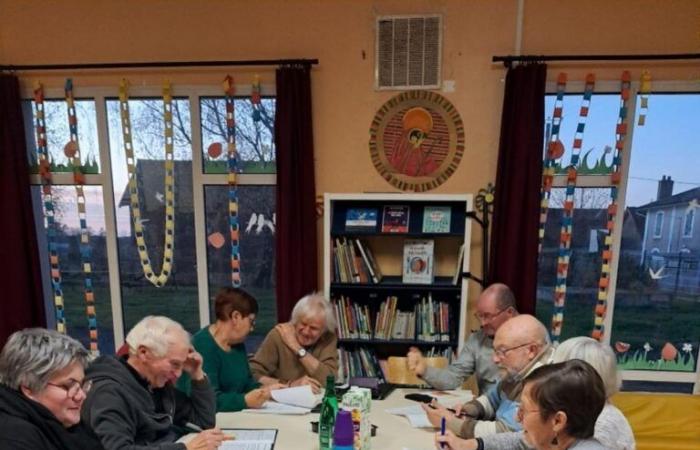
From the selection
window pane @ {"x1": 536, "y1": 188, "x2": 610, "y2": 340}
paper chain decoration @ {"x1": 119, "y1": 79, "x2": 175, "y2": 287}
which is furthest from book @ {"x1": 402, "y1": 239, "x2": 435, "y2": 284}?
paper chain decoration @ {"x1": 119, "y1": 79, "x2": 175, "y2": 287}

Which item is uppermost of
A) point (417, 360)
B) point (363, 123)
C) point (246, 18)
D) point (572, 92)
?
point (246, 18)

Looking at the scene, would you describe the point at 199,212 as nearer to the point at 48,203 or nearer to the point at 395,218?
the point at 48,203

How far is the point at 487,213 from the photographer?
2.84 meters

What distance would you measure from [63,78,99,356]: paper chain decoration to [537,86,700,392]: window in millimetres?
3199

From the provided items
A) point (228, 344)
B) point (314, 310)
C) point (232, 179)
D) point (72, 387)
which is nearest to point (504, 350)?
point (314, 310)

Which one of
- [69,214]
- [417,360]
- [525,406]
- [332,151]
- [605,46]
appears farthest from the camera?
[69,214]

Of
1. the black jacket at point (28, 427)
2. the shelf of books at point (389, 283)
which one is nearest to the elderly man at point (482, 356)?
the shelf of books at point (389, 283)

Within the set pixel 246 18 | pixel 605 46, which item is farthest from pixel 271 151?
pixel 605 46

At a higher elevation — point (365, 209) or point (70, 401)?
point (365, 209)

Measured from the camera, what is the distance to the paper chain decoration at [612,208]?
2.79m

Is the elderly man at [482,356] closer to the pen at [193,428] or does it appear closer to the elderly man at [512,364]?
the elderly man at [512,364]

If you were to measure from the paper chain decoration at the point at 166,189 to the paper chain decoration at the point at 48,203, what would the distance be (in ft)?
1.79

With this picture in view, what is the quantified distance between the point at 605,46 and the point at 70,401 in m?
3.31

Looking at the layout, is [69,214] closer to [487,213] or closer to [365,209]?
[365,209]
